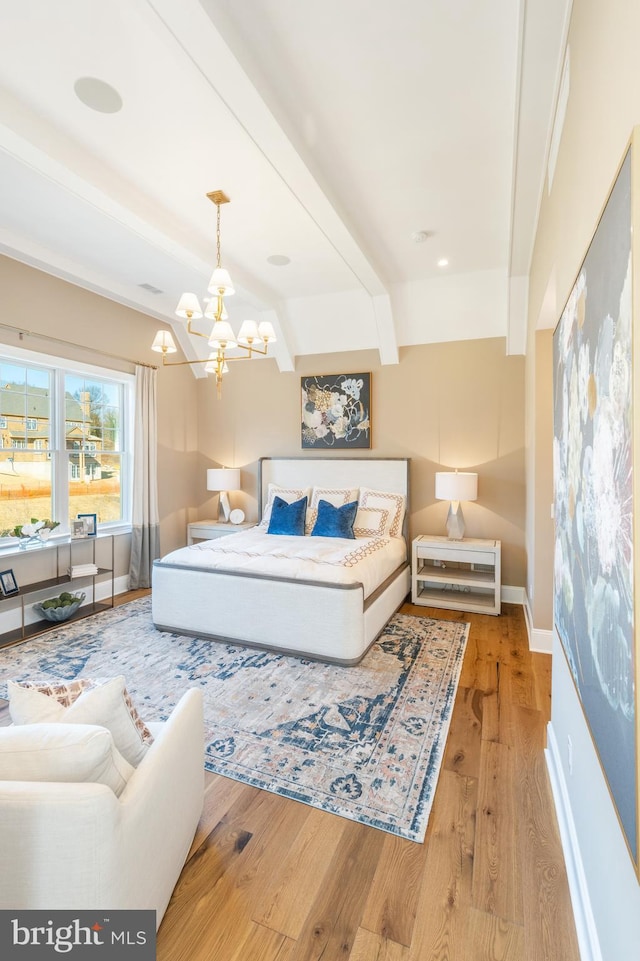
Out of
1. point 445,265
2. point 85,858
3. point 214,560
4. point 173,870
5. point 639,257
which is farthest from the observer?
point 445,265

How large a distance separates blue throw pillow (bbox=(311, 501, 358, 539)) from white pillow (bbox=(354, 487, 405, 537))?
0.28 metres

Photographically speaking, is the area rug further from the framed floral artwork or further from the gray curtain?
the framed floral artwork

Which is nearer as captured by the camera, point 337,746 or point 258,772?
point 258,772

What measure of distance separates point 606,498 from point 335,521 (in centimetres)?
341

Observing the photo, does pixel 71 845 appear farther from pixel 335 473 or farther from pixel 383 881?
pixel 335 473

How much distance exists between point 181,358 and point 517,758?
5.23m

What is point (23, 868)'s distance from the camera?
3.34 ft

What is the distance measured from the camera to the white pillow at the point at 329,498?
4.71 meters

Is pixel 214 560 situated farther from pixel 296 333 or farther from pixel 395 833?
pixel 296 333

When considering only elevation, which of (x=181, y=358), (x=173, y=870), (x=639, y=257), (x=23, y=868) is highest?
(x=181, y=358)

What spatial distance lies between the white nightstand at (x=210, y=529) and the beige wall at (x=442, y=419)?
0.95 metres

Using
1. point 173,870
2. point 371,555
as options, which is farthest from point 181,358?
point 173,870

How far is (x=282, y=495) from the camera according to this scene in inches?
197

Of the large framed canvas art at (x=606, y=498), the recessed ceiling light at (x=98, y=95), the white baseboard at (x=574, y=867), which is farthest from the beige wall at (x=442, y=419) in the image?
the recessed ceiling light at (x=98, y=95)
